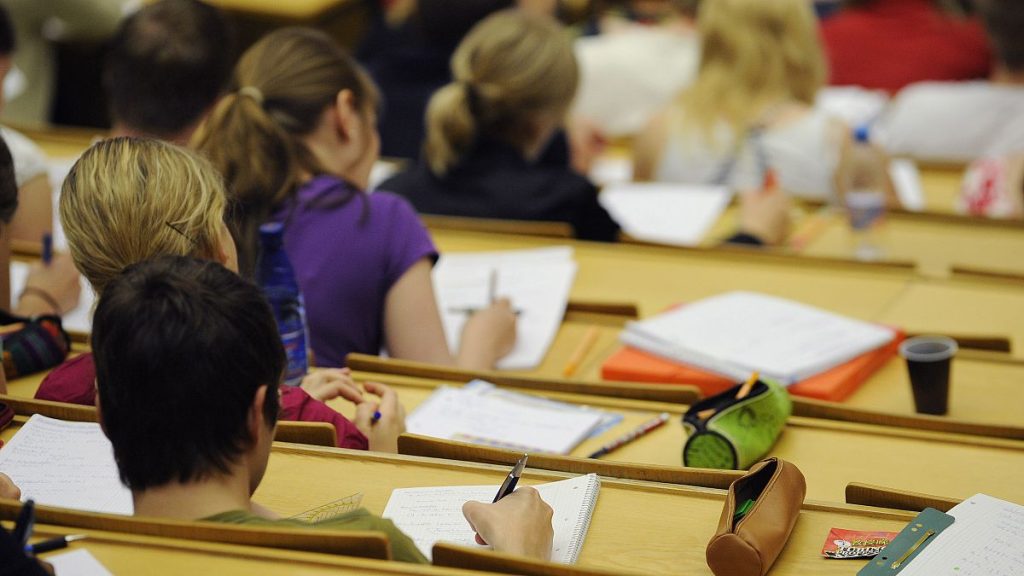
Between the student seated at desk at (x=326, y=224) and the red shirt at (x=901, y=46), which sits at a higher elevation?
the student seated at desk at (x=326, y=224)

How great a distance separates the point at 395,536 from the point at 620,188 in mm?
2267

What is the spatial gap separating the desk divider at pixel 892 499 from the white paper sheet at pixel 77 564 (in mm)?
917

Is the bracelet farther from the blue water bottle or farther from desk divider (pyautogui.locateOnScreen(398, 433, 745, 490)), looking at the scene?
desk divider (pyautogui.locateOnScreen(398, 433, 745, 490))

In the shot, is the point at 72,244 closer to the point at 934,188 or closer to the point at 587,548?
the point at 587,548

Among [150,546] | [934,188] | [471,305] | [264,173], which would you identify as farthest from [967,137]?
[150,546]

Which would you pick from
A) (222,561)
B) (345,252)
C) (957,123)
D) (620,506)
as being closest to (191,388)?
(222,561)

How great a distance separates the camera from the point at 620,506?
172 cm

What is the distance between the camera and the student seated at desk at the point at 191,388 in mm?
1384

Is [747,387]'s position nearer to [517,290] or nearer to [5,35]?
[517,290]

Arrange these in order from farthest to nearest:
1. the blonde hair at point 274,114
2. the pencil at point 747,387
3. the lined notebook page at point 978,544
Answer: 1. the blonde hair at point 274,114
2. the pencil at point 747,387
3. the lined notebook page at point 978,544

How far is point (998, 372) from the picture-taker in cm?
234

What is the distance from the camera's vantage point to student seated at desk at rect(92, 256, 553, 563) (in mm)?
1384

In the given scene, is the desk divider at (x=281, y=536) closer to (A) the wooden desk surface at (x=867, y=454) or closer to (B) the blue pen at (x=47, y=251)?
(A) the wooden desk surface at (x=867, y=454)

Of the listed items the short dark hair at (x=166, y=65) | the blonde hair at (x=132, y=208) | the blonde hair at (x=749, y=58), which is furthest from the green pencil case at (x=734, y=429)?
the blonde hair at (x=749, y=58)
